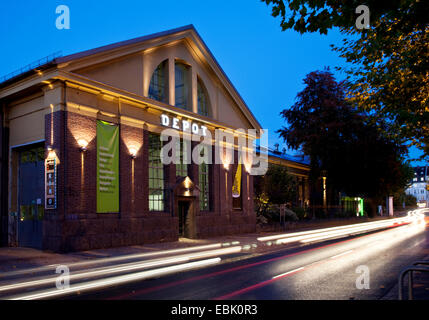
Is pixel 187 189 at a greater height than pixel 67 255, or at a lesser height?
greater

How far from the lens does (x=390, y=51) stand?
1111 cm

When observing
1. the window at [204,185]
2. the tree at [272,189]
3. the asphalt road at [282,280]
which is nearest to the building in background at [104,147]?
the window at [204,185]

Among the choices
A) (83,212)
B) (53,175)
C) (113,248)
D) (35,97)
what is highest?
(35,97)

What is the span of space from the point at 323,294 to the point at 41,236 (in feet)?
46.3

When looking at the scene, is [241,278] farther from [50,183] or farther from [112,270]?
[50,183]

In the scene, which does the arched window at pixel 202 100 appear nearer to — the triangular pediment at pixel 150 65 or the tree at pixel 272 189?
the triangular pediment at pixel 150 65

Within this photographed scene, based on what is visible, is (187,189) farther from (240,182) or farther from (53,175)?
(53,175)

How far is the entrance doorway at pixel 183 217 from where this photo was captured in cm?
2503

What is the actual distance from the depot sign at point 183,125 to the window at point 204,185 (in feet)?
4.75

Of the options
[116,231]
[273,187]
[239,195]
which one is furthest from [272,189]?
[116,231]

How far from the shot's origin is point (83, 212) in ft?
59.4

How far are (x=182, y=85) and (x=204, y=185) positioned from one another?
264 inches

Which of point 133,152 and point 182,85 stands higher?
point 182,85

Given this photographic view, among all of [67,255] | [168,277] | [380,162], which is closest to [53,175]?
[67,255]
